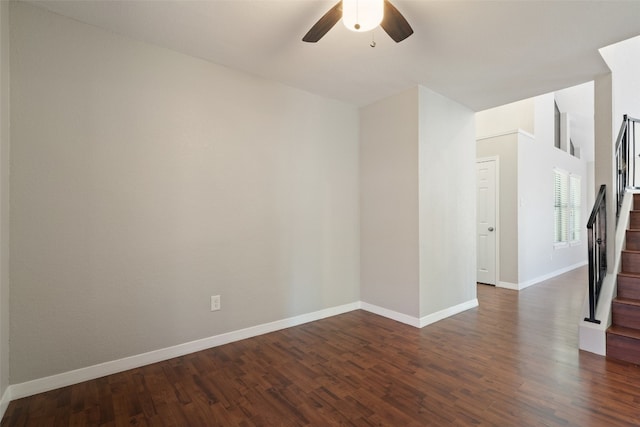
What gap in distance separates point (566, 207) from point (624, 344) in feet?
16.2

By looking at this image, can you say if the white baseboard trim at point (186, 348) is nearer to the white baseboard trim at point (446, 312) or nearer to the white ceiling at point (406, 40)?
the white baseboard trim at point (446, 312)

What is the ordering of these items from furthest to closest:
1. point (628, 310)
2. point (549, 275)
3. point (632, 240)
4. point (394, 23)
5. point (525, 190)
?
1. point (549, 275)
2. point (525, 190)
3. point (632, 240)
4. point (628, 310)
5. point (394, 23)

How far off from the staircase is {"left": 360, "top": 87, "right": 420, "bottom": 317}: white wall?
60.3 inches

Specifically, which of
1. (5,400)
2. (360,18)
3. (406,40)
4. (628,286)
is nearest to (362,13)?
(360,18)

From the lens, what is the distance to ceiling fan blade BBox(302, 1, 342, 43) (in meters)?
1.72

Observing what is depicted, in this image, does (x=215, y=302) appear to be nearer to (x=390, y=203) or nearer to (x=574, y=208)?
(x=390, y=203)

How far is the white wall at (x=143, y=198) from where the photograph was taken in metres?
2.00

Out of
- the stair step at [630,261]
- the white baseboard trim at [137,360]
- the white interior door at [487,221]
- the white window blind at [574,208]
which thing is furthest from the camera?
the white window blind at [574,208]

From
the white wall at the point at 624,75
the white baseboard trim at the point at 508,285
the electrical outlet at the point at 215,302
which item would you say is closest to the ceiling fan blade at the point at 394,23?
the white wall at the point at 624,75

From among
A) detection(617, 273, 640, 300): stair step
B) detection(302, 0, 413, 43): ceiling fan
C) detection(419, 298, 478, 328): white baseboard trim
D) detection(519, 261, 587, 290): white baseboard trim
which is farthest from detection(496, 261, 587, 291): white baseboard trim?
detection(302, 0, 413, 43): ceiling fan

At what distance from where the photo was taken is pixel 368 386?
2.06m

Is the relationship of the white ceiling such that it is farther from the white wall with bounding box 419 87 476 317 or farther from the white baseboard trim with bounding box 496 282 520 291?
the white baseboard trim with bounding box 496 282 520 291

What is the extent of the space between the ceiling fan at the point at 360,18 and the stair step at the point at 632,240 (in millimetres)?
3023

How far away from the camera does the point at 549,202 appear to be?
5.55 m
